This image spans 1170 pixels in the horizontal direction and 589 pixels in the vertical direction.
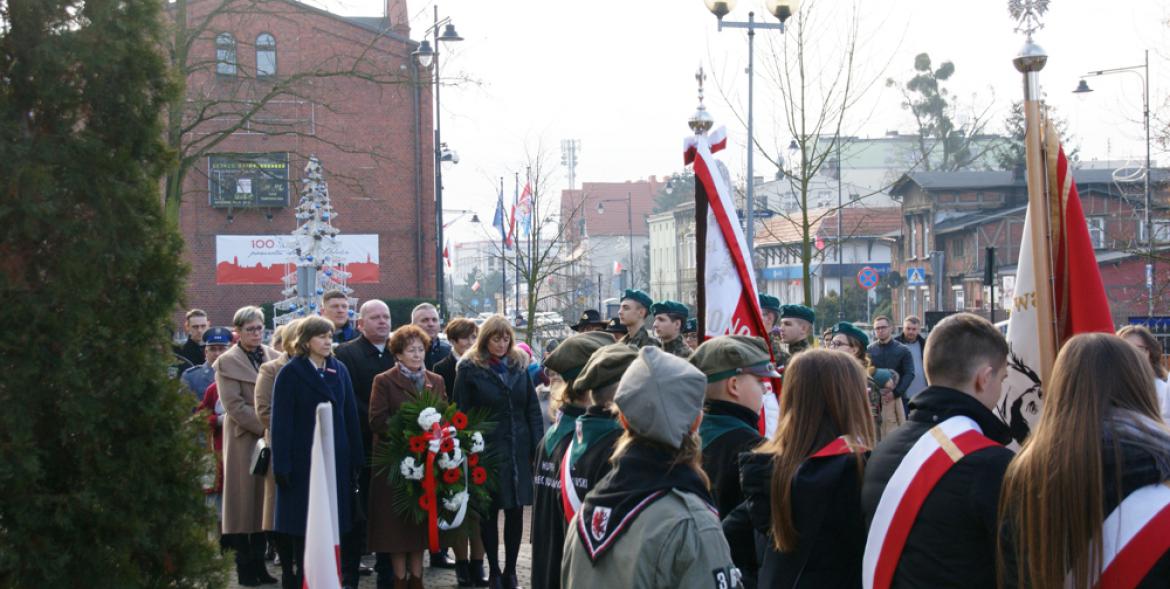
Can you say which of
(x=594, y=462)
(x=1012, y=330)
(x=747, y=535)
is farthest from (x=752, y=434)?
(x=1012, y=330)

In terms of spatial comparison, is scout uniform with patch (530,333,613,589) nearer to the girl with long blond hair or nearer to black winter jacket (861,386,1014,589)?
the girl with long blond hair

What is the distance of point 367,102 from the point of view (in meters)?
46.9

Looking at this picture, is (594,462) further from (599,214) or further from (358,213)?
(599,214)

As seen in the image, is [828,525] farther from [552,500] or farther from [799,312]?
[799,312]

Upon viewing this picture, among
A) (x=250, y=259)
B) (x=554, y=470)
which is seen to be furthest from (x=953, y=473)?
(x=250, y=259)

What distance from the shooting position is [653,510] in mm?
3439

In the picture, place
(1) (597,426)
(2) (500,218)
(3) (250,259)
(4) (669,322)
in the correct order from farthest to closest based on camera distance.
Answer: (3) (250,259)
(2) (500,218)
(4) (669,322)
(1) (597,426)

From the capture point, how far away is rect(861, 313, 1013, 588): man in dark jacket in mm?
3643

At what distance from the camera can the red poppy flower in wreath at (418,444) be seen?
8.55 m

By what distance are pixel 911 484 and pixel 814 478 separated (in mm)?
526

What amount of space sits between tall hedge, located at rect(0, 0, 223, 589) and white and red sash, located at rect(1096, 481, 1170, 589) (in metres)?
3.32

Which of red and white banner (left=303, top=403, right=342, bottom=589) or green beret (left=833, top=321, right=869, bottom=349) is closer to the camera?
red and white banner (left=303, top=403, right=342, bottom=589)

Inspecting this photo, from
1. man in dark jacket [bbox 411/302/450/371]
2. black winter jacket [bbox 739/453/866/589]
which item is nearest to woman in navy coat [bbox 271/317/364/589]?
man in dark jacket [bbox 411/302/450/371]

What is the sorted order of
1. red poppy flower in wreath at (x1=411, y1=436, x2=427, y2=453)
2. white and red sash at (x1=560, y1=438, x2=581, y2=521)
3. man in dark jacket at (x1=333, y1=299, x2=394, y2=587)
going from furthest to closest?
man in dark jacket at (x1=333, y1=299, x2=394, y2=587) < red poppy flower in wreath at (x1=411, y1=436, x2=427, y2=453) < white and red sash at (x1=560, y1=438, x2=581, y2=521)
